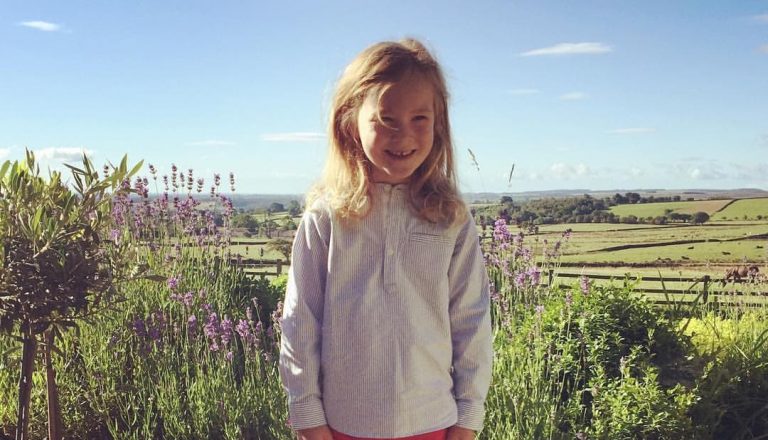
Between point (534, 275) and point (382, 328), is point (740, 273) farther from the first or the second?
point (382, 328)

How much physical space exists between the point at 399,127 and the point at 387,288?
46 cm

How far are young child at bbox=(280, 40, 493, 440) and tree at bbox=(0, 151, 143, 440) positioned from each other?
3.81 feet

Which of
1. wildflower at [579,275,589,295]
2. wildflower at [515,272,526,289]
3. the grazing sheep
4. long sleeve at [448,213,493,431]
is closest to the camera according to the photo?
long sleeve at [448,213,493,431]

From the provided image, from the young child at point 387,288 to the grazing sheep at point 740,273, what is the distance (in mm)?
3636

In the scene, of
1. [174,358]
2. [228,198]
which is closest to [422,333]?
[174,358]

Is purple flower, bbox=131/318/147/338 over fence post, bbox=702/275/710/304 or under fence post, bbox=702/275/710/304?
under

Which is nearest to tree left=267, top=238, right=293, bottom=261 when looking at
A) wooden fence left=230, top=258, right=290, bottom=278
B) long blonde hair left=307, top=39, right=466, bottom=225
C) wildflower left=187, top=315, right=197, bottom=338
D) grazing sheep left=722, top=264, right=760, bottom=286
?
wooden fence left=230, top=258, right=290, bottom=278

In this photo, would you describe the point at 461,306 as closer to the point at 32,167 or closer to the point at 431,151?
the point at 431,151

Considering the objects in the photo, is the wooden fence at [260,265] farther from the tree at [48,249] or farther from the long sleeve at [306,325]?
the long sleeve at [306,325]

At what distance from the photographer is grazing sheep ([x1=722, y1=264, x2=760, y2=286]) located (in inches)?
194

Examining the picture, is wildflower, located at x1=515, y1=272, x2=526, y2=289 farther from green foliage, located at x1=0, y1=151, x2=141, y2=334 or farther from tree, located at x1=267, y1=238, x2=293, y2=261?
tree, located at x1=267, y1=238, x2=293, y2=261

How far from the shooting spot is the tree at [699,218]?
6.79m

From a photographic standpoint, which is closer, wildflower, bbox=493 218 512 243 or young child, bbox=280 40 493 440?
young child, bbox=280 40 493 440

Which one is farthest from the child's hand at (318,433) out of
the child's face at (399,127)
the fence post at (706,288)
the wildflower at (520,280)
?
the fence post at (706,288)
